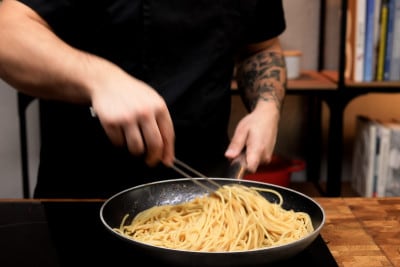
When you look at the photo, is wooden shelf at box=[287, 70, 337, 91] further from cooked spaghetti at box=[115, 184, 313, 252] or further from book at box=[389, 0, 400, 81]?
cooked spaghetti at box=[115, 184, 313, 252]

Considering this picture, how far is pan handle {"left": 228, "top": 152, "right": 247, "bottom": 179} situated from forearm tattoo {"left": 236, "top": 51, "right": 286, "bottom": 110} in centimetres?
31

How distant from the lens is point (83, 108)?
135 cm

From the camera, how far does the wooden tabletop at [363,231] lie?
0.97m

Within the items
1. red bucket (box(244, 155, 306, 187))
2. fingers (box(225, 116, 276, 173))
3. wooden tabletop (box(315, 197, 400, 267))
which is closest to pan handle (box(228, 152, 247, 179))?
fingers (box(225, 116, 276, 173))

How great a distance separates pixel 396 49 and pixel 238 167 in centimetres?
122

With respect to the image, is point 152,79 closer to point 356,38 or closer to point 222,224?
point 222,224

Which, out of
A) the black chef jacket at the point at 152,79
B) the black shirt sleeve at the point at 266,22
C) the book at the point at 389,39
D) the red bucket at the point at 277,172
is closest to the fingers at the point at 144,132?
the black chef jacket at the point at 152,79

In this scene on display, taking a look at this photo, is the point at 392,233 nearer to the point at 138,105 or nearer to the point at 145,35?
the point at 138,105

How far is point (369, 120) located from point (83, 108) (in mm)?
1398

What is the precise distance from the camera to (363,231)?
1090 mm

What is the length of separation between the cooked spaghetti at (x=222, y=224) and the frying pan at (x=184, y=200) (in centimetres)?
2

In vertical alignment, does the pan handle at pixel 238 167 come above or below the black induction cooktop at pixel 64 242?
above

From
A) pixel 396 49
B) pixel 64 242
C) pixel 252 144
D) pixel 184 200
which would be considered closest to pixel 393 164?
pixel 396 49

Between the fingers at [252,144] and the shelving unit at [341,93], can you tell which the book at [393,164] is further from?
the fingers at [252,144]
